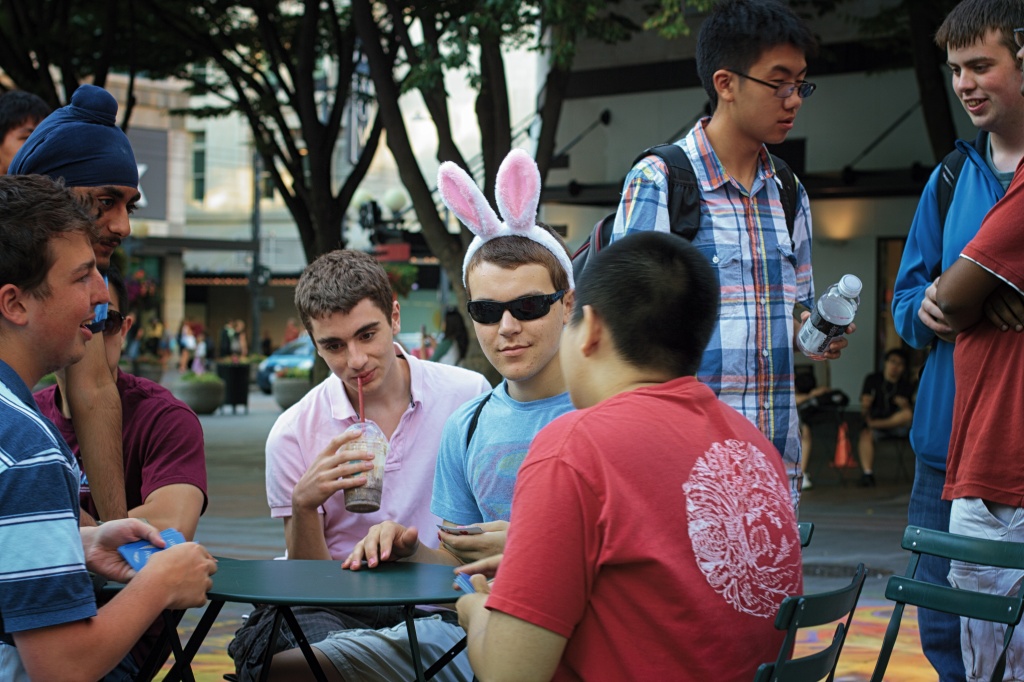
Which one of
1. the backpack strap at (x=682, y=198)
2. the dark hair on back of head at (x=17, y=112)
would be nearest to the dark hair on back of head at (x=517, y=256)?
the backpack strap at (x=682, y=198)

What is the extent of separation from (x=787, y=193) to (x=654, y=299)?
183 cm

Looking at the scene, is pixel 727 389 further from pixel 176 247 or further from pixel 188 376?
pixel 176 247

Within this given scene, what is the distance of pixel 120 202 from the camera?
4016 millimetres

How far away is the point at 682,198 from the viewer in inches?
148

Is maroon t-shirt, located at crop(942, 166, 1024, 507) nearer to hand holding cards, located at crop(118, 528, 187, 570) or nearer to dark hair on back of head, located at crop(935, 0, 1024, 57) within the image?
dark hair on back of head, located at crop(935, 0, 1024, 57)

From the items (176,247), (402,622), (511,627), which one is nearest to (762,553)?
(511,627)

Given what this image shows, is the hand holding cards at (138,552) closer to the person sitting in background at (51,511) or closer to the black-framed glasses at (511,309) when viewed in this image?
the person sitting in background at (51,511)

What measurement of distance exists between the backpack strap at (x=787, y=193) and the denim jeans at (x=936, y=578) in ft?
2.96

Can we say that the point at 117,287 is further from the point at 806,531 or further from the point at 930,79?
the point at 930,79

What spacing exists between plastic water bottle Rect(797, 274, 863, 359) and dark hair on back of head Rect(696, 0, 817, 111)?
77 centimetres

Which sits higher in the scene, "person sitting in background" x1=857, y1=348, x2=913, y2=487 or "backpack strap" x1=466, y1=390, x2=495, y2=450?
"backpack strap" x1=466, y1=390, x2=495, y2=450

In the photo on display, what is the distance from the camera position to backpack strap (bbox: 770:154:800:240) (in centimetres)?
403

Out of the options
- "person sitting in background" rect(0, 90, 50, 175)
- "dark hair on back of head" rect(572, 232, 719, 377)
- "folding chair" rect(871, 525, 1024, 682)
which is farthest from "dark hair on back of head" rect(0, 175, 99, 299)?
"person sitting in background" rect(0, 90, 50, 175)

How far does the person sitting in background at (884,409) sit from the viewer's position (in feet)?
44.5
